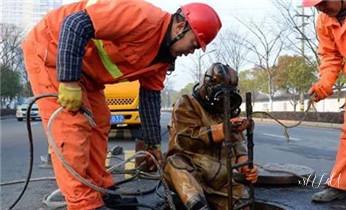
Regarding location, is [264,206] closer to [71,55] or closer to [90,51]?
[90,51]

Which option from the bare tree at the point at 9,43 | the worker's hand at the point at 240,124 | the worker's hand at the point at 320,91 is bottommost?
the worker's hand at the point at 240,124

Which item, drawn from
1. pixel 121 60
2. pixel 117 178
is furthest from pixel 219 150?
pixel 117 178

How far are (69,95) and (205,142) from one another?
0.99 meters

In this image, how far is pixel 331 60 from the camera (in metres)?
3.75

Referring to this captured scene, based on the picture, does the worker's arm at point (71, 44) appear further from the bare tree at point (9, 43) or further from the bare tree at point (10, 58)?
the bare tree at point (10, 58)

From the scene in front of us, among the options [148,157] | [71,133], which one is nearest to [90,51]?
[71,133]

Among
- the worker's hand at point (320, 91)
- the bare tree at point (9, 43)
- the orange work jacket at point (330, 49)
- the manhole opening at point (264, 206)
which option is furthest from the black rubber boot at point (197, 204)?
the bare tree at point (9, 43)

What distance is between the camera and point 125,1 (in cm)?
284

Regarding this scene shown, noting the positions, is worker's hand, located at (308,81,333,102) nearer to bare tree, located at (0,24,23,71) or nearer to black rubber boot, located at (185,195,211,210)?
black rubber boot, located at (185,195,211,210)

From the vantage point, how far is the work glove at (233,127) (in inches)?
114

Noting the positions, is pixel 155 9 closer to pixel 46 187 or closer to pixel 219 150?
pixel 219 150

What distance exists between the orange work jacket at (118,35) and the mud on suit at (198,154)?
36cm

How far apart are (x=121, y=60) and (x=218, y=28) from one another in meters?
0.62

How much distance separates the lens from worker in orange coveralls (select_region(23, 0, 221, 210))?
2775 mm
